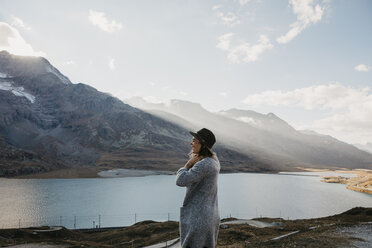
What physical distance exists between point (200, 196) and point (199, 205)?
0.16 m

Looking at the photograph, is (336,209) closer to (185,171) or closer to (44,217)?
(44,217)

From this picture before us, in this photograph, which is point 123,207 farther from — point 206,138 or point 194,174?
point 194,174

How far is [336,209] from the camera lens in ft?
244

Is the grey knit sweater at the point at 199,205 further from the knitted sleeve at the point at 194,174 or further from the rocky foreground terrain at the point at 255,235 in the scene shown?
the rocky foreground terrain at the point at 255,235

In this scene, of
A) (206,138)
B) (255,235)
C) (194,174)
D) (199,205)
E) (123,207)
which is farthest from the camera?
(123,207)

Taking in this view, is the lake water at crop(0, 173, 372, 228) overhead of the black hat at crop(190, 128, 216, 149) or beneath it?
beneath

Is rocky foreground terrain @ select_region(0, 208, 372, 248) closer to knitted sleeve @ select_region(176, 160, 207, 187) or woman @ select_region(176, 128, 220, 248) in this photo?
woman @ select_region(176, 128, 220, 248)

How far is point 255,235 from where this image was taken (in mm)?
26531

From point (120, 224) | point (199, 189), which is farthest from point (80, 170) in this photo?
point (199, 189)

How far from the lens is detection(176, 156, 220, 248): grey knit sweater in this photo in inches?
179

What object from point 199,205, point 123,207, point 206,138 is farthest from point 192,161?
point 123,207

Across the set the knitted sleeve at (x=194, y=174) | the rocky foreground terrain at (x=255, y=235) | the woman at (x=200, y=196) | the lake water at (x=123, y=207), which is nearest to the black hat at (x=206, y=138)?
the woman at (x=200, y=196)

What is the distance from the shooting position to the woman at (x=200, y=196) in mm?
4562

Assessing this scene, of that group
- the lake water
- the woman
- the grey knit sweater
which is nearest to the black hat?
the woman
